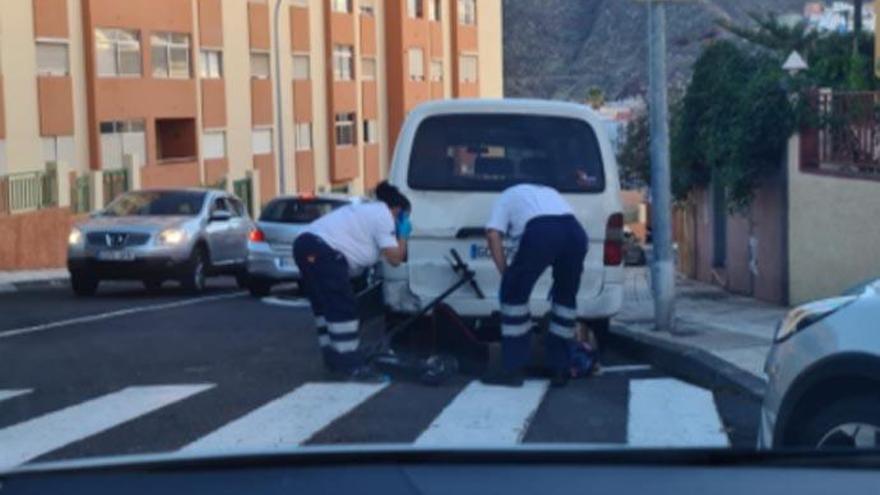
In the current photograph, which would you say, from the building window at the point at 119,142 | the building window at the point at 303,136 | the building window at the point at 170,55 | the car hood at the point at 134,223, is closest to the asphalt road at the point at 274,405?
the car hood at the point at 134,223

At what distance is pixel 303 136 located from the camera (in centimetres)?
5378

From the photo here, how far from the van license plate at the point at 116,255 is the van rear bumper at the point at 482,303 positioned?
1009 cm

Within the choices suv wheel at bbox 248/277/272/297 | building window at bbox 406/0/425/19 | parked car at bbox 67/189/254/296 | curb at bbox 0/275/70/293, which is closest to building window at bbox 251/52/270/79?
building window at bbox 406/0/425/19

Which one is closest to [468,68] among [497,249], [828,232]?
[828,232]

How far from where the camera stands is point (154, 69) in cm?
4238

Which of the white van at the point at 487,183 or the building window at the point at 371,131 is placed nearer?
the white van at the point at 487,183

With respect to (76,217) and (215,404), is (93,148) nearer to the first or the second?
(76,217)

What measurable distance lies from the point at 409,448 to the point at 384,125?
61397 mm

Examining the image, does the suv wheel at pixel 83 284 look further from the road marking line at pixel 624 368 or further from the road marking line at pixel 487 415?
the road marking line at pixel 487 415

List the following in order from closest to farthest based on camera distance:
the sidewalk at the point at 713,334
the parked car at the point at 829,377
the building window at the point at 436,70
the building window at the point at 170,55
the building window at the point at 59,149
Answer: the parked car at the point at 829,377, the sidewalk at the point at 713,334, the building window at the point at 59,149, the building window at the point at 170,55, the building window at the point at 436,70

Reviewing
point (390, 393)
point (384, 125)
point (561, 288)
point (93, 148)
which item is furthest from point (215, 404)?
point (384, 125)

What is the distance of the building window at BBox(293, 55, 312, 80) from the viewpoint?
52.9 meters

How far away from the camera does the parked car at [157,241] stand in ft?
69.3

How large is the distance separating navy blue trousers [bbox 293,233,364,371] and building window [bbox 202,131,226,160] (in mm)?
35042
